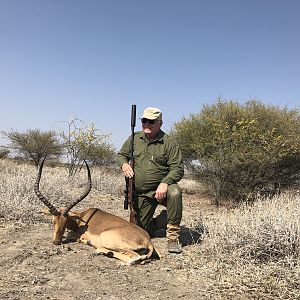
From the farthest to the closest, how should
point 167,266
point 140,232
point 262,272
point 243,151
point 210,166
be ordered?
point 210,166, point 243,151, point 140,232, point 167,266, point 262,272

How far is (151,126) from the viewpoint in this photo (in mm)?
6043

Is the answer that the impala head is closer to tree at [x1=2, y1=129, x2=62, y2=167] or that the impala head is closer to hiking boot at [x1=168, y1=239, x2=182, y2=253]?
hiking boot at [x1=168, y1=239, x2=182, y2=253]

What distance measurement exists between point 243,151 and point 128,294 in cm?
904

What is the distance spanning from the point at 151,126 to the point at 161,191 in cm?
→ 103

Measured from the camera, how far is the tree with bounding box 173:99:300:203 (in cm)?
1237

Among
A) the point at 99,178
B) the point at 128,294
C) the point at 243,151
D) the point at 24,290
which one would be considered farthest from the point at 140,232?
the point at 99,178

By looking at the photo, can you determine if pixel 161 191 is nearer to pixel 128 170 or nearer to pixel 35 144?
pixel 128 170

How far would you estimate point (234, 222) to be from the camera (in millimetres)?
5594

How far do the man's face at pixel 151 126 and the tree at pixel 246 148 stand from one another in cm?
664

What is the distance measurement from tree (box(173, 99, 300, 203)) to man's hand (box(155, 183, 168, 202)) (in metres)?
6.92

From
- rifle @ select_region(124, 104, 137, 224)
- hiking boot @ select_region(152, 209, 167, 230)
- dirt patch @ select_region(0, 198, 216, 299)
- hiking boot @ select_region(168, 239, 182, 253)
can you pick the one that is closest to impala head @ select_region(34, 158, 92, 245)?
dirt patch @ select_region(0, 198, 216, 299)

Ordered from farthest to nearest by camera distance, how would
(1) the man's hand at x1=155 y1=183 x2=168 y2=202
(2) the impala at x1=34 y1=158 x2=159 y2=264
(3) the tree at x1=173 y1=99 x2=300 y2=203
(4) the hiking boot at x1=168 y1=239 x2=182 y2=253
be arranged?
(3) the tree at x1=173 y1=99 x2=300 y2=203
(1) the man's hand at x1=155 y1=183 x2=168 y2=202
(4) the hiking boot at x1=168 y1=239 x2=182 y2=253
(2) the impala at x1=34 y1=158 x2=159 y2=264

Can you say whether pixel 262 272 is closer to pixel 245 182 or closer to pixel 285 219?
pixel 285 219

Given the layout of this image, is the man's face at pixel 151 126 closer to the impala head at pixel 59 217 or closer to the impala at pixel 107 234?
the impala head at pixel 59 217
